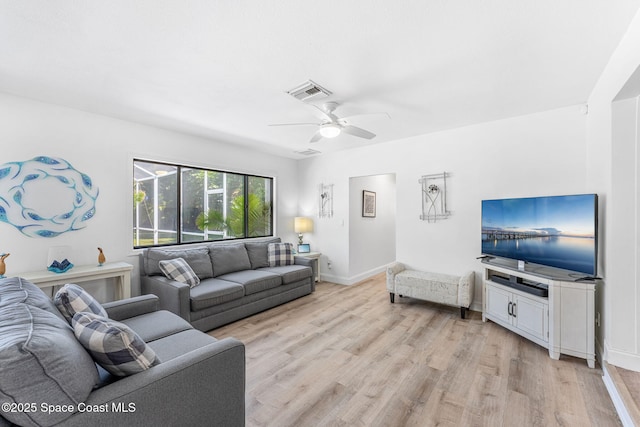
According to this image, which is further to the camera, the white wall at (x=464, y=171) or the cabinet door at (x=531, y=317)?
the white wall at (x=464, y=171)

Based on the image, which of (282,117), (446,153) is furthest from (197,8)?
(446,153)

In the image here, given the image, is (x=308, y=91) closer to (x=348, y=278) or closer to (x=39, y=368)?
(x=39, y=368)

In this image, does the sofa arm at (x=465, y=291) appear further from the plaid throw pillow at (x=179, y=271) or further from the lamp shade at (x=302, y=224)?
the plaid throw pillow at (x=179, y=271)

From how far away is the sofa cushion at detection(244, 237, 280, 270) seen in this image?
174 inches

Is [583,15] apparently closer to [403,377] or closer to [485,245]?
[485,245]

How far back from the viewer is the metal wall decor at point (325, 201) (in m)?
5.36

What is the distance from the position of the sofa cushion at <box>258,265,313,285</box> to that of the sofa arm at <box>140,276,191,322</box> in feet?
4.35

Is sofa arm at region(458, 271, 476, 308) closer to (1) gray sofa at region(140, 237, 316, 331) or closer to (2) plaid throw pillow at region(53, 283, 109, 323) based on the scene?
(1) gray sofa at region(140, 237, 316, 331)

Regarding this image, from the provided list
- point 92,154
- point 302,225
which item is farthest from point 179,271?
point 302,225

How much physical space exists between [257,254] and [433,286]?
266 cm

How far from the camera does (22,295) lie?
1.45 metres

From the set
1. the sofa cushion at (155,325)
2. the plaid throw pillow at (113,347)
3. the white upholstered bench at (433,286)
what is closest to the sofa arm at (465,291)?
the white upholstered bench at (433,286)

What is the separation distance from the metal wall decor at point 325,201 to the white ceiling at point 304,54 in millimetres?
2310

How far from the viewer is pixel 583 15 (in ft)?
5.44
